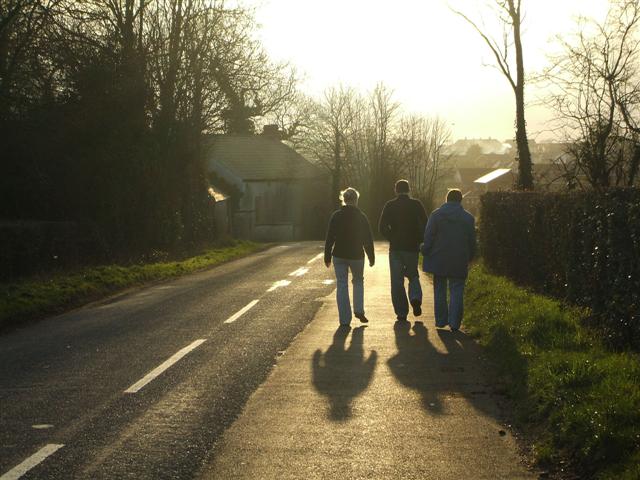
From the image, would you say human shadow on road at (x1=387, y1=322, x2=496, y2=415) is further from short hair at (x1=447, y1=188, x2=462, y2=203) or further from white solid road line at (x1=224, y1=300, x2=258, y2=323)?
white solid road line at (x1=224, y1=300, x2=258, y2=323)

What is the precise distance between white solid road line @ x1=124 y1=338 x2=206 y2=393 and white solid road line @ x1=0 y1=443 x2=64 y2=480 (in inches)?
73.9

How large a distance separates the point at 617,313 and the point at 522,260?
7282mm

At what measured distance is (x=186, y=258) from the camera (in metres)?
30.1

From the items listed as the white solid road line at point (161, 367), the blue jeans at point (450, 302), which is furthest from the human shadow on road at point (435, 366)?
the white solid road line at point (161, 367)

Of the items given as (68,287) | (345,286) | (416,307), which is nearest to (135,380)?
(345,286)

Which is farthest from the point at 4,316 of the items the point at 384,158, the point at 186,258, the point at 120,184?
the point at 384,158

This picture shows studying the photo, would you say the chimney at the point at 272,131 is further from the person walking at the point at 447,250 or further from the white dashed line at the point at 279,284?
the person walking at the point at 447,250

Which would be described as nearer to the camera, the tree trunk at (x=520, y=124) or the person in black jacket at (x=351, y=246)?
the person in black jacket at (x=351, y=246)

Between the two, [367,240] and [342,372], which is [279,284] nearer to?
[367,240]

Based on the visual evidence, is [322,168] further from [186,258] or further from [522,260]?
[522,260]

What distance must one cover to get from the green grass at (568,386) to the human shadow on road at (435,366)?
10.8 inches

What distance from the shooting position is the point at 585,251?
36.0 ft

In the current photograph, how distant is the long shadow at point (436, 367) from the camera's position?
793 cm

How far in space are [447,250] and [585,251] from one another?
76.5 inches
